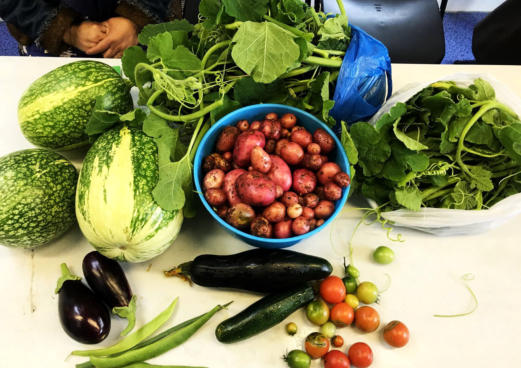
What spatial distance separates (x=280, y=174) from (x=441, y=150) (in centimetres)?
40

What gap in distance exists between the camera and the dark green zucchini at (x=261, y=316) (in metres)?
0.74

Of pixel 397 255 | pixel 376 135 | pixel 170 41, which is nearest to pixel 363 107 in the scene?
pixel 376 135

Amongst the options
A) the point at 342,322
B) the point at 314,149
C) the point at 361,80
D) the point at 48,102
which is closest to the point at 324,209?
the point at 314,149

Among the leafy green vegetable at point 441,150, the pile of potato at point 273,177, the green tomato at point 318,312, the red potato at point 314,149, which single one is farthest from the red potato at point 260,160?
the green tomato at point 318,312

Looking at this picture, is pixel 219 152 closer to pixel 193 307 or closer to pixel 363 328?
pixel 193 307

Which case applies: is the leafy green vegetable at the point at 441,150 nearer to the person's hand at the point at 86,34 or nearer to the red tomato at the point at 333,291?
the red tomato at the point at 333,291

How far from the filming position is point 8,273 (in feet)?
2.75

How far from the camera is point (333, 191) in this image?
0.77 meters

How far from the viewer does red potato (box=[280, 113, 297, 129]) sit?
0.86m

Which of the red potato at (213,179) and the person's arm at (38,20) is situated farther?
the person's arm at (38,20)

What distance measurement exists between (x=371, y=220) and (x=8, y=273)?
0.88m

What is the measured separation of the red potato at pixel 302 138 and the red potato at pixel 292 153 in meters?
0.01

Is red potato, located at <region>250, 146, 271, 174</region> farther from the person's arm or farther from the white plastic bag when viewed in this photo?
the person's arm

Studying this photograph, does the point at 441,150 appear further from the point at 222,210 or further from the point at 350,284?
the point at 222,210
